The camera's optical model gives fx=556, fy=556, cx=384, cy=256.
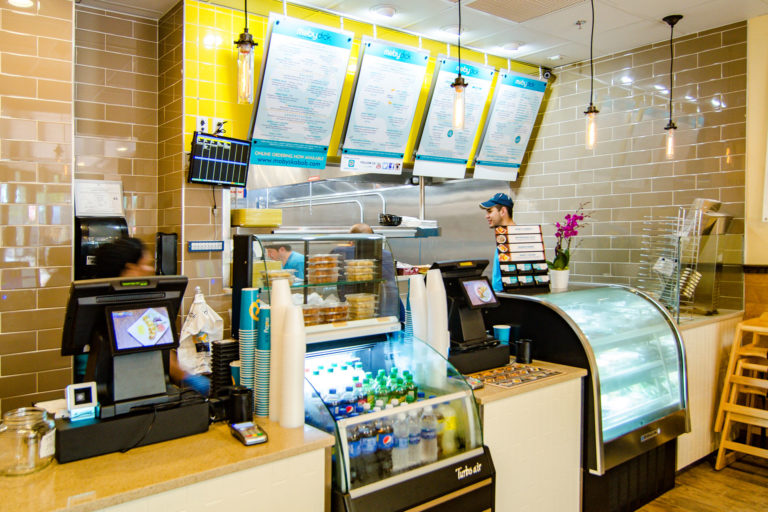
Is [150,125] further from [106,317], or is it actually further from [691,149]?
[691,149]

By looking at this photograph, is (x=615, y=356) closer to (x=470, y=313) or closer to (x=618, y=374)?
(x=618, y=374)

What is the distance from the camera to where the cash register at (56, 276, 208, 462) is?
1808mm

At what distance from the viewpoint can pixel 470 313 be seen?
3008 millimetres

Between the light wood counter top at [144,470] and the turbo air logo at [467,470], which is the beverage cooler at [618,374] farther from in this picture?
the light wood counter top at [144,470]

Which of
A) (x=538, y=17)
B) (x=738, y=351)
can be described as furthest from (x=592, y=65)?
(x=738, y=351)

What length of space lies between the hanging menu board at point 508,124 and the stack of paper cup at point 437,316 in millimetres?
2884

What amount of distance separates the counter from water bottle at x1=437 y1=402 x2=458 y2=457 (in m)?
0.17

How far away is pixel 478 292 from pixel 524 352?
1.48 feet

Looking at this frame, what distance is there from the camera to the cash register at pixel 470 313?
2891 millimetres

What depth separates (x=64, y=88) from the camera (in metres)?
3.48

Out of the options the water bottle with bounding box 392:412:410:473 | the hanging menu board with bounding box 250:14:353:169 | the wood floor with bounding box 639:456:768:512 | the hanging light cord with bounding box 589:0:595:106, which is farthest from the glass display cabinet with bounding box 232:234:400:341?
the hanging light cord with bounding box 589:0:595:106

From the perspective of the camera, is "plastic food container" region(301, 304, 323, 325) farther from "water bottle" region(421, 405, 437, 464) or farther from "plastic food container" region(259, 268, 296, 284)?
"water bottle" region(421, 405, 437, 464)

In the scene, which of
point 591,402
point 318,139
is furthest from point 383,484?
point 318,139

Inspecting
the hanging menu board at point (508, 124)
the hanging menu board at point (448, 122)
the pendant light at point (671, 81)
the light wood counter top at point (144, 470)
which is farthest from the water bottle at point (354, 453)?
the hanging menu board at point (508, 124)
